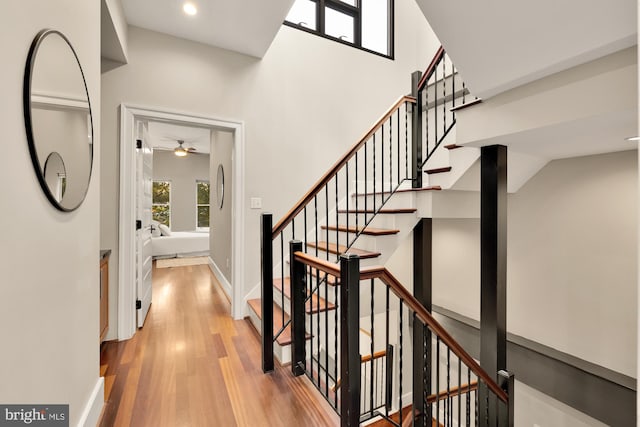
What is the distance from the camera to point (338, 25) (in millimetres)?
4117

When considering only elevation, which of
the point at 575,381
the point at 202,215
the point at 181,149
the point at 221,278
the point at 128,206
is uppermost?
the point at 181,149

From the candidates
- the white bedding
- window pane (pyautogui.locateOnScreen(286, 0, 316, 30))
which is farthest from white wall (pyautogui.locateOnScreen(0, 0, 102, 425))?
the white bedding

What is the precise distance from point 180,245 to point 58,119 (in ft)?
19.9

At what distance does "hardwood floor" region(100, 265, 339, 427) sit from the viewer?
169 centimetres

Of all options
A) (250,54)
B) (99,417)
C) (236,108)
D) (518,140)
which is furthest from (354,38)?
(99,417)

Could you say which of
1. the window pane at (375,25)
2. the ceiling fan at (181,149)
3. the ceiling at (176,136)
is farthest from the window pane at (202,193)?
the window pane at (375,25)

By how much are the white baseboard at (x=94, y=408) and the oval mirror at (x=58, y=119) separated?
1062 mm

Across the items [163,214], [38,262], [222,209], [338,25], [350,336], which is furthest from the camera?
[163,214]

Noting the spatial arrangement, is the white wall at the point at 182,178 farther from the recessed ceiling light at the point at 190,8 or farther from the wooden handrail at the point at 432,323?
the wooden handrail at the point at 432,323

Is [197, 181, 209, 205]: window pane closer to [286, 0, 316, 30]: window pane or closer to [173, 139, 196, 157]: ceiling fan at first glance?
[173, 139, 196, 157]: ceiling fan

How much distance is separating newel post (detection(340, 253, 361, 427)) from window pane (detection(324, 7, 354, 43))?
3677 millimetres

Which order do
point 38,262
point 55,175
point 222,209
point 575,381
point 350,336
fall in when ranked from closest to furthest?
1. point 38,262
2. point 55,175
3. point 350,336
4. point 575,381
5. point 222,209

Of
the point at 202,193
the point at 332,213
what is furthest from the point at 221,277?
the point at 202,193

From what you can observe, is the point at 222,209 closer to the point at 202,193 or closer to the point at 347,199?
the point at 347,199
